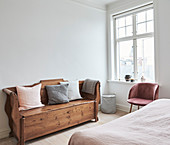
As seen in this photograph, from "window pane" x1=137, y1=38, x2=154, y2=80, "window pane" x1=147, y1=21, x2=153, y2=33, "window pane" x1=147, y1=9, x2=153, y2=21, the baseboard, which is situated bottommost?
the baseboard

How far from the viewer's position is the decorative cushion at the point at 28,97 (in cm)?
246

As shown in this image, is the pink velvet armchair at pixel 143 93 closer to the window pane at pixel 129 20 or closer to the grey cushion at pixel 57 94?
the grey cushion at pixel 57 94

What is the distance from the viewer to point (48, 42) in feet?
9.94

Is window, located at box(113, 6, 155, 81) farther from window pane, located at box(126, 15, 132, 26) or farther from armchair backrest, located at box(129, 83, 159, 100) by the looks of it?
armchair backrest, located at box(129, 83, 159, 100)

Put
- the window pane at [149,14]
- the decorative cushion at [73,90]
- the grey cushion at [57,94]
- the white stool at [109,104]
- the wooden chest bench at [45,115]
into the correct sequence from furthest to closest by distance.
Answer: the white stool at [109,104]
the window pane at [149,14]
the decorative cushion at [73,90]
the grey cushion at [57,94]
the wooden chest bench at [45,115]

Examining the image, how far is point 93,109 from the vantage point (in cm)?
311

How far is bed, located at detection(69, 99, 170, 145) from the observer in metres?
1.07

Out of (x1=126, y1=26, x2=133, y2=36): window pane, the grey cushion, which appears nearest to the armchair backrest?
(x1=126, y1=26, x2=133, y2=36): window pane

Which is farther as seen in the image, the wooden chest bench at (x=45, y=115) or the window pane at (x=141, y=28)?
the window pane at (x=141, y=28)

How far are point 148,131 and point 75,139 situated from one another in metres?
0.59

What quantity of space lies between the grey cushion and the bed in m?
1.54

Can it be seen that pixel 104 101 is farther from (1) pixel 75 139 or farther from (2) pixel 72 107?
(1) pixel 75 139

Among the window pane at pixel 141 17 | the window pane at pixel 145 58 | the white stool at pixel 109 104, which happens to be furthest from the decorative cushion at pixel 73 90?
the window pane at pixel 141 17

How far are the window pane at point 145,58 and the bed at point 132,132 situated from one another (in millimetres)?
1995
